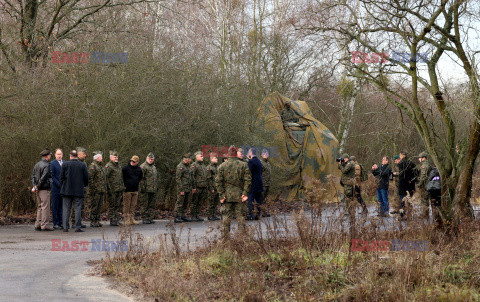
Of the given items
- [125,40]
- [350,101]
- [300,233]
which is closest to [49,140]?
[125,40]

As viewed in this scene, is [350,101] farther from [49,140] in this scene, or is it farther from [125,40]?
[49,140]

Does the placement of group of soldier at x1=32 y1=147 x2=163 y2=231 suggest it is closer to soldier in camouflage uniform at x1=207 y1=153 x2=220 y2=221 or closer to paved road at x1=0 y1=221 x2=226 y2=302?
paved road at x1=0 y1=221 x2=226 y2=302

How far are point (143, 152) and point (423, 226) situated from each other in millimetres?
9979

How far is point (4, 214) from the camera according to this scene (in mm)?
16688

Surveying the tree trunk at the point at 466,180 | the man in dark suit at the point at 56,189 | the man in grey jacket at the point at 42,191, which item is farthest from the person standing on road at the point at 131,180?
the tree trunk at the point at 466,180

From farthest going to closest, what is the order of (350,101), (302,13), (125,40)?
(350,101), (125,40), (302,13)

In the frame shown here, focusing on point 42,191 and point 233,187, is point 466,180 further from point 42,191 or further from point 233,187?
point 42,191

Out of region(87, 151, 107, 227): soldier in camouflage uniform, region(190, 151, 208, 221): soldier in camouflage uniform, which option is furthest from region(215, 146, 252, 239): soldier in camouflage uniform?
region(190, 151, 208, 221): soldier in camouflage uniform

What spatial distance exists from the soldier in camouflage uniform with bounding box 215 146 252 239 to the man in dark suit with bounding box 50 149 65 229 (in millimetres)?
5147

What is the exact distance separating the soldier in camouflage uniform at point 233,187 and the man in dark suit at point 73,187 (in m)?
4.28

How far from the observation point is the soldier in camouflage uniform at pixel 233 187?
11078mm

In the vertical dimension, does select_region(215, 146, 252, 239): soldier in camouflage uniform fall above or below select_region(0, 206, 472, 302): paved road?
above

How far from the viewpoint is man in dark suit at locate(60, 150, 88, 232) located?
13.9 m

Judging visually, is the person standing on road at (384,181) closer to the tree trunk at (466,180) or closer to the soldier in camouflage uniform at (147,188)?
the soldier in camouflage uniform at (147,188)
